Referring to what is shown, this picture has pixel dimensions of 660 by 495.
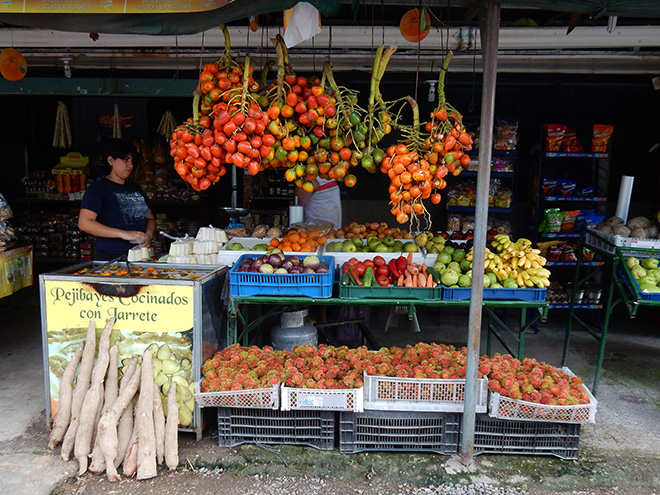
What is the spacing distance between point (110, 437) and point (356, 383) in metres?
1.56

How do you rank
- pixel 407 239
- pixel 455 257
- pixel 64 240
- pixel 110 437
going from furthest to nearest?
1. pixel 64 240
2. pixel 407 239
3. pixel 455 257
4. pixel 110 437

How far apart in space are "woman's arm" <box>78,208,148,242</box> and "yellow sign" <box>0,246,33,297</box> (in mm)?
768

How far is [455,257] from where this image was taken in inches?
168

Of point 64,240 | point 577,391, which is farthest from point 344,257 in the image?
point 64,240

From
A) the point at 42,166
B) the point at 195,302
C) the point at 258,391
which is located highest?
the point at 42,166

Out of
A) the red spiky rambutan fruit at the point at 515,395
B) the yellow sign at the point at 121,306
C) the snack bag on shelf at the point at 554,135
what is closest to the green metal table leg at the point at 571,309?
the snack bag on shelf at the point at 554,135

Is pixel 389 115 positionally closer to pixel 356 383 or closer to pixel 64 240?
pixel 356 383

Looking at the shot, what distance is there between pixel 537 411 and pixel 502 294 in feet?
3.09

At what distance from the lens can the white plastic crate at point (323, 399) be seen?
130 inches

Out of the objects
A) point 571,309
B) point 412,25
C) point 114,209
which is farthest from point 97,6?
point 571,309

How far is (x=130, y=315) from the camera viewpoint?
137 inches

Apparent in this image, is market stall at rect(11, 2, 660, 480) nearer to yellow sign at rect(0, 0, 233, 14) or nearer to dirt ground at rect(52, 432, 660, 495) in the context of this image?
dirt ground at rect(52, 432, 660, 495)

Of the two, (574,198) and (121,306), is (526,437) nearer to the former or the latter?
(121,306)

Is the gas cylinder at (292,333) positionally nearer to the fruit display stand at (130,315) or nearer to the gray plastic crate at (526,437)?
the fruit display stand at (130,315)
